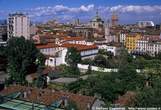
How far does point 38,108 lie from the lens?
23.4 ft

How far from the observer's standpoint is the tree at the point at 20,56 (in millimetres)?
16375

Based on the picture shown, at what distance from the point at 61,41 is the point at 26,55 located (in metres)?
10.4

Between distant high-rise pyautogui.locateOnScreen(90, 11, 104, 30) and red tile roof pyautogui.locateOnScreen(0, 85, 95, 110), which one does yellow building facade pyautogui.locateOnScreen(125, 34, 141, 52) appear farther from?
red tile roof pyautogui.locateOnScreen(0, 85, 95, 110)

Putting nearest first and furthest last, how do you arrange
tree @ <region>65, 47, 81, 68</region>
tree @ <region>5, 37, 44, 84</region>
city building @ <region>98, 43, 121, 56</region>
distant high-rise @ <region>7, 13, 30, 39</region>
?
tree @ <region>5, 37, 44, 84</region>
tree @ <region>65, 47, 81, 68</region>
city building @ <region>98, 43, 121, 56</region>
distant high-rise @ <region>7, 13, 30, 39</region>

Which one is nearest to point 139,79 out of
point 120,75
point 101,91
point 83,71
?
point 120,75

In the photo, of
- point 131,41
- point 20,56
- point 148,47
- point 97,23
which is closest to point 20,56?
point 20,56

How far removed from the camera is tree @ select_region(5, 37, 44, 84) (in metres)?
16.4

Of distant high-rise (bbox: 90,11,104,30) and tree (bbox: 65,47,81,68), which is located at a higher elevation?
distant high-rise (bbox: 90,11,104,30)

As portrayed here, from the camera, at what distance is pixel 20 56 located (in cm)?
1712

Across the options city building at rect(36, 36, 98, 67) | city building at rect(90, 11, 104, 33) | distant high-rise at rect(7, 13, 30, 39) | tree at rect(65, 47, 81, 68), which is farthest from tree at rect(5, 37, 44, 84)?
city building at rect(90, 11, 104, 33)

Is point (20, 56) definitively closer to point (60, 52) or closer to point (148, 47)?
point (60, 52)

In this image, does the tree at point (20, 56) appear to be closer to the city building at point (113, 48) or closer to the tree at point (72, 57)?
the tree at point (72, 57)

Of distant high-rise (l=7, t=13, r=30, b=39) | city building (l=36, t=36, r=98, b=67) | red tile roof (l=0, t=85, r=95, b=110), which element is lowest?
red tile roof (l=0, t=85, r=95, b=110)

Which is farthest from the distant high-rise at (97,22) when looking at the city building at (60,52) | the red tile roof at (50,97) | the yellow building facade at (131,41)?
the red tile roof at (50,97)
